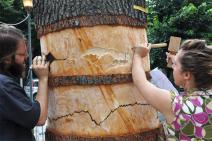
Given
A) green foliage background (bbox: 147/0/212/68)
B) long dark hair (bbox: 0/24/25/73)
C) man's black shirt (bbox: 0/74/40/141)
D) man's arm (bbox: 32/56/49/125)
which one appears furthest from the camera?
green foliage background (bbox: 147/0/212/68)

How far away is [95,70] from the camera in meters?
2.40

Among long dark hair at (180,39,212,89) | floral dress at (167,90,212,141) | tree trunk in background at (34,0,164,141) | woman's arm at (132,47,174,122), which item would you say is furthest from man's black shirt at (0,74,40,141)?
long dark hair at (180,39,212,89)

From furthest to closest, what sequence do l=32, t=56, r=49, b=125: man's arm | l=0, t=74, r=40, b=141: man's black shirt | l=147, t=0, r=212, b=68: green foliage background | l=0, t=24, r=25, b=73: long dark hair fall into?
l=147, t=0, r=212, b=68: green foliage background → l=32, t=56, r=49, b=125: man's arm → l=0, t=24, r=25, b=73: long dark hair → l=0, t=74, r=40, b=141: man's black shirt

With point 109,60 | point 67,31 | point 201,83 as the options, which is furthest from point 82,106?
point 201,83

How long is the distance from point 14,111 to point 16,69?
0.32 m

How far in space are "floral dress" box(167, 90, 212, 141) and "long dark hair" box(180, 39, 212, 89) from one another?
0.33 feet

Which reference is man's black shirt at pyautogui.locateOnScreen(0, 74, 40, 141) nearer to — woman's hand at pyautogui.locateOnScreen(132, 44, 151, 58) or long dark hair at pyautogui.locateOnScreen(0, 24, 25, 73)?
long dark hair at pyautogui.locateOnScreen(0, 24, 25, 73)

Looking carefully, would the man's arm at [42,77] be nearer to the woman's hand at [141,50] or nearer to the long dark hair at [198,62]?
the woman's hand at [141,50]

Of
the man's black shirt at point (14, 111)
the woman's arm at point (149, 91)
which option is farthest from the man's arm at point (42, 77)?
the woman's arm at point (149, 91)

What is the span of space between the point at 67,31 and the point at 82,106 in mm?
493

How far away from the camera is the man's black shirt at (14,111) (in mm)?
2205

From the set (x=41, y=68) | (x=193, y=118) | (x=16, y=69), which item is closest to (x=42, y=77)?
(x=41, y=68)

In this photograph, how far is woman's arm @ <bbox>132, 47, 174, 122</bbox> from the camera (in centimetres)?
227

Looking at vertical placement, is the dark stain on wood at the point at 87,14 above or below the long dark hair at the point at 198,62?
above
